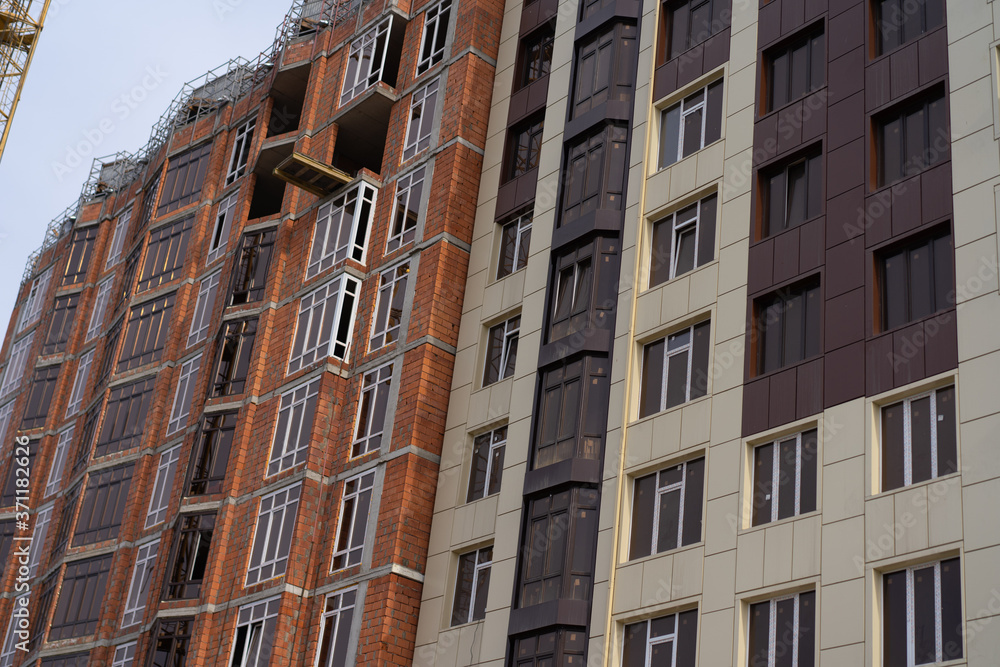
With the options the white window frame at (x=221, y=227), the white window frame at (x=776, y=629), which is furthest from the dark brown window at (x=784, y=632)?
the white window frame at (x=221, y=227)

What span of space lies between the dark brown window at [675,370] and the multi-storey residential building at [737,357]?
0.26 feet

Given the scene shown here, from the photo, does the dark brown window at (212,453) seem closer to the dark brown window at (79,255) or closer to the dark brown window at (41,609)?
the dark brown window at (41,609)

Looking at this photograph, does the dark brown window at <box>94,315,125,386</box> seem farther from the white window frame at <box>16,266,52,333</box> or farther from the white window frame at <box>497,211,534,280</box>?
the white window frame at <box>497,211,534,280</box>

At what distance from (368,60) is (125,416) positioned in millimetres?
16568

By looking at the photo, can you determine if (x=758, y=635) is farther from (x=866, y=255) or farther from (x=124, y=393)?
(x=124, y=393)

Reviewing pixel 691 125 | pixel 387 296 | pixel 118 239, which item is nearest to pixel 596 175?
pixel 691 125

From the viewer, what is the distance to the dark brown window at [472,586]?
34281 mm

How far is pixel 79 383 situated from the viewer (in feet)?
192

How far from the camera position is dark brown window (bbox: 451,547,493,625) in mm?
34281

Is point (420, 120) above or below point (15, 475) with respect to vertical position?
above

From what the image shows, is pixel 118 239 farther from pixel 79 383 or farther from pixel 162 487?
pixel 162 487

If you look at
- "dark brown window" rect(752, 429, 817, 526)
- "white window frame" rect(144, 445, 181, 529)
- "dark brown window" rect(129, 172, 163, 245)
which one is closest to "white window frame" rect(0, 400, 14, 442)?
"dark brown window" rect(129, 172, 163, 245)

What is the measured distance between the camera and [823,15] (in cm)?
3259

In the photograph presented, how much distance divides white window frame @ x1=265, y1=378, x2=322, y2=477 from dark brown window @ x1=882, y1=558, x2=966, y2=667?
2023 centimetres
